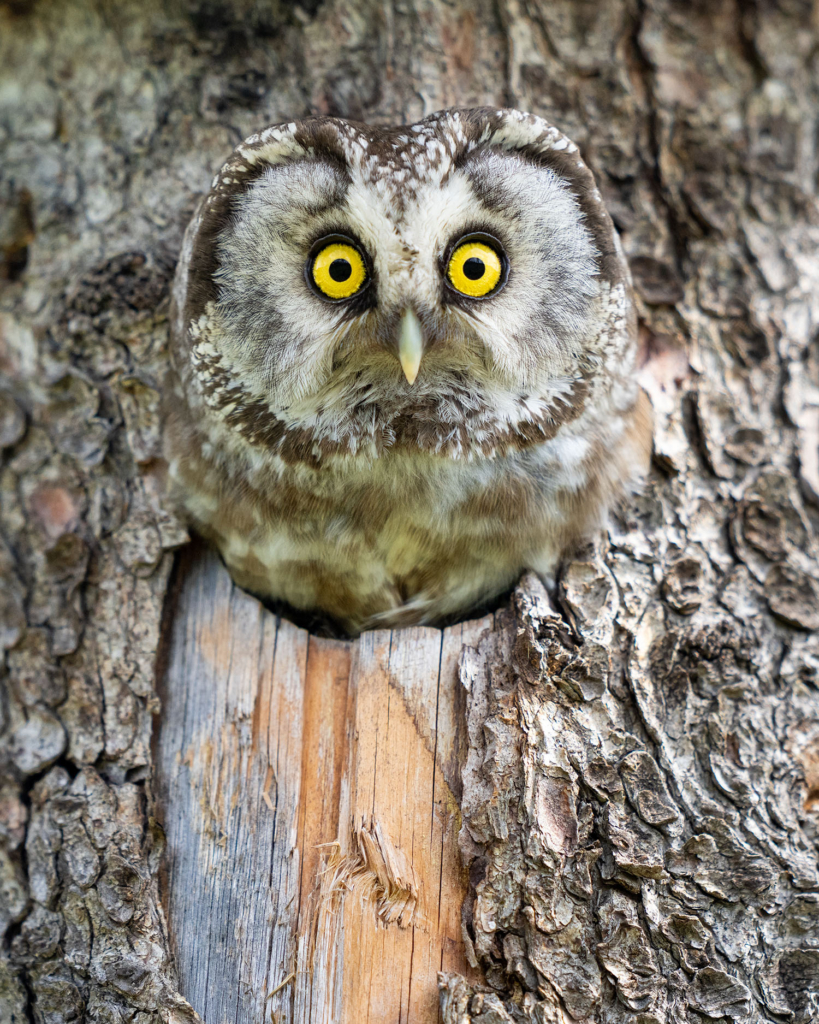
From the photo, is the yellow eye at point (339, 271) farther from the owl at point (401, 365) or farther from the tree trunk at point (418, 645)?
the tree trunk at point (418, 645)

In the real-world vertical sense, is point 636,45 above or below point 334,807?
above

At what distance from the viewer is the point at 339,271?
1.65 m

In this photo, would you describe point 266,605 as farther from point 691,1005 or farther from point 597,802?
point 691,1005

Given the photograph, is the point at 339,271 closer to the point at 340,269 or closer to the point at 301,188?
the point at 340,269

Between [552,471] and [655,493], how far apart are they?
28cm

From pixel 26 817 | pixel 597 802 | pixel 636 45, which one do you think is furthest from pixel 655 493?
pixel 26 817

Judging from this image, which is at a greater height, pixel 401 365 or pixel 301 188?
pixel 301 188

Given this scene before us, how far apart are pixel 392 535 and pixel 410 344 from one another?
1.61ft

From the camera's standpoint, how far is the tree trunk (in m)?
1.58

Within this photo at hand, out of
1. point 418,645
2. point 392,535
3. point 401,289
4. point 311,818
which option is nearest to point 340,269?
point 401,289

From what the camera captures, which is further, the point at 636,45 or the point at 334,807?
the point at 636,45

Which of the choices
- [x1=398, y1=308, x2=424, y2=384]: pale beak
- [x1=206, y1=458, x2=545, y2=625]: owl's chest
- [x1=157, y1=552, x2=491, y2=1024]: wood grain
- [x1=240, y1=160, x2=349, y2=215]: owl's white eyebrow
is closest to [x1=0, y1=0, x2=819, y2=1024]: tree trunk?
[x1=157, y1=552, x2=491, y2=1024]: wood grain

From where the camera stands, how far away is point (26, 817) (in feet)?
5.73

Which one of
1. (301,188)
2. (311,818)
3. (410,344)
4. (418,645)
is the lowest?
(311,818)
